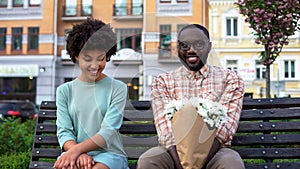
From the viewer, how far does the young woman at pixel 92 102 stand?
2215 millimetres

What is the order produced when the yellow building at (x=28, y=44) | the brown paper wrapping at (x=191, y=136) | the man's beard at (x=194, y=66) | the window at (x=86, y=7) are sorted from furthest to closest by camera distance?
the window at (x=86, y=7)
the yellow building at (x=28, y=44)
the man's beard at (x=194, y=66)
the brown paper wrapping at (x=191, y=136)

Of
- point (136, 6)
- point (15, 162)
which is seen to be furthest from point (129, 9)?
point (15, 162)

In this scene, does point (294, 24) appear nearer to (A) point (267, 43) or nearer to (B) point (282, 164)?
(A) point (267, 43)

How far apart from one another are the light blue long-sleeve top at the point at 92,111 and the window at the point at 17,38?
18495 mm

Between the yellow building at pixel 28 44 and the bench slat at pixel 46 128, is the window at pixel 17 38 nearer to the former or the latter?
the yellow building at pixel 28 44

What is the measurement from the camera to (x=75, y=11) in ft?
65.2

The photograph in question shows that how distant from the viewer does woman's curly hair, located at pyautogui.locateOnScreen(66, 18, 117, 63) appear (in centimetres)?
224

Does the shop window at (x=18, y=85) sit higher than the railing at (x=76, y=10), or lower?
lower

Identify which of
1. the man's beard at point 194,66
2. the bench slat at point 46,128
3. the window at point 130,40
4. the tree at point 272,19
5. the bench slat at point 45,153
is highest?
the tree at point 272,19

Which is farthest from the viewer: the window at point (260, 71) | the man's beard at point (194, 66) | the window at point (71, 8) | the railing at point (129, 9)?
the window at point (71, 8)

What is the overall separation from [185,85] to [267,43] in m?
3.79

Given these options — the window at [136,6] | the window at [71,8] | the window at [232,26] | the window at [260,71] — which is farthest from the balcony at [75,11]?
the window at [260,71]

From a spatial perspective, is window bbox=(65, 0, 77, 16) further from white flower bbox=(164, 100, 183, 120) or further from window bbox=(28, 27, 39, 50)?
white flower bbox=(164, 100, 183, 120)

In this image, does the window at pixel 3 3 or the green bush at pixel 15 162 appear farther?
the window at pixel 3 3
